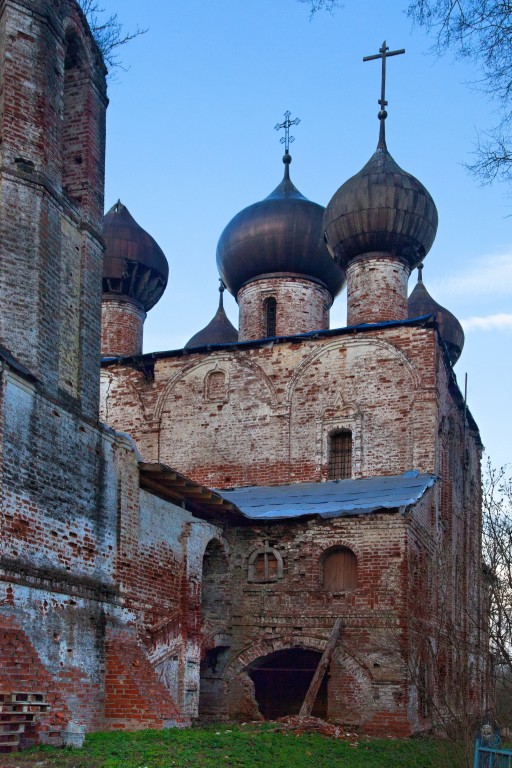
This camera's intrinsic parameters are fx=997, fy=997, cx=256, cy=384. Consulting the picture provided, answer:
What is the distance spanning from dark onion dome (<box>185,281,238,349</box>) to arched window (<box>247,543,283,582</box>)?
10.2m

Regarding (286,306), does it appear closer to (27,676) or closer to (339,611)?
(339,611)

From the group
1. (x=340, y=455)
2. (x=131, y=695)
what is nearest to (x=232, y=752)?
(x=131, y=695)

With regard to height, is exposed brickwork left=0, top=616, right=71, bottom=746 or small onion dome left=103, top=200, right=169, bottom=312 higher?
small onion dome left=103, top=200, right=169, bottom=312

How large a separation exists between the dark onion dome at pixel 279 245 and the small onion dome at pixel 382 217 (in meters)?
1.27

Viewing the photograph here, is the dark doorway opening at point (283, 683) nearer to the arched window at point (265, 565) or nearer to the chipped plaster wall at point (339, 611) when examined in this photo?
the chipped plaster wall at point (339, 611)

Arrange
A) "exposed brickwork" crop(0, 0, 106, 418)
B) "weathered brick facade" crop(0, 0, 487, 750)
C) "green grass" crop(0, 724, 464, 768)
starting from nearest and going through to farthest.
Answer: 1. "green grass" crop(0, 724, 464, 768)
2. "weathered brick facade" crop(0, 0, 487, 750)
3. "exposed brickwork" crop(0, 0, 106, 418)

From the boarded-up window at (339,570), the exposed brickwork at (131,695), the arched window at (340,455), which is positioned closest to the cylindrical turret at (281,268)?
the arched window at (340,455)

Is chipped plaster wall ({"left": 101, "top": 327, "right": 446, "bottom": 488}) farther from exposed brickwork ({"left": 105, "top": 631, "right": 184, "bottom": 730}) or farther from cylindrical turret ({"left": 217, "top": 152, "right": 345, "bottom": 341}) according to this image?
exposed brickwork ({"left": 105, "top": 631, "right": 184, "bottom": 730})

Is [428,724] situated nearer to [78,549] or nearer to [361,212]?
[78,549]

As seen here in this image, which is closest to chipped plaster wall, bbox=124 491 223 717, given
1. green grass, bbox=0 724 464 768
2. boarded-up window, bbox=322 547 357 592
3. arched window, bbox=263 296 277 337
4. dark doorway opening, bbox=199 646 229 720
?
green grass, bbox=0 724 464 768

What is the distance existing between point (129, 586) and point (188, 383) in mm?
7999

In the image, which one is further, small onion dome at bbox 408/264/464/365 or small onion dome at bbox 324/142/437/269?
small onion dome at bbox 408/264/464/365

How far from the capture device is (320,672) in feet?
46.4

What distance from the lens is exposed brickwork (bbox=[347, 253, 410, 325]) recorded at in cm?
1958
